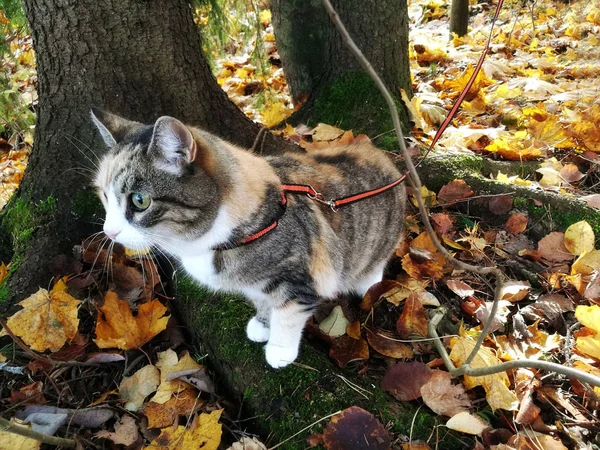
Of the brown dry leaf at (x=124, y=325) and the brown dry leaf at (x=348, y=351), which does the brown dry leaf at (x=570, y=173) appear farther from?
the brown dry leaf at (x=124, y=325)

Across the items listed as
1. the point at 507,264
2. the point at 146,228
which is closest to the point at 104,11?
the point at 146,228

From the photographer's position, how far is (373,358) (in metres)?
1.95

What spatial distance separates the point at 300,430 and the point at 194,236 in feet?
2.73

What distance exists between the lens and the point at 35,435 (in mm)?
1433

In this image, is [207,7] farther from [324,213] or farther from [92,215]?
[324,213]

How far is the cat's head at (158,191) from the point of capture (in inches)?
61.5

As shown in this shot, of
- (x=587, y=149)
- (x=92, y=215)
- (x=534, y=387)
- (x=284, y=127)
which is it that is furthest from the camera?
(x=284, y=127)

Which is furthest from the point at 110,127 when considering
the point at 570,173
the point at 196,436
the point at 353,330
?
the point at 570,173

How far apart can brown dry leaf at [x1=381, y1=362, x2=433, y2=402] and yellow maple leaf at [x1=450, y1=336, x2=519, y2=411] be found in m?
0.18

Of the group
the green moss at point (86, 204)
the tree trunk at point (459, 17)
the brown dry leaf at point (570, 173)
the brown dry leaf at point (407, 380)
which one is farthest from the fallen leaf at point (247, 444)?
the tree trunk at point (459, 17)

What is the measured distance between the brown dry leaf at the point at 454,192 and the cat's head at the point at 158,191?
166 cm

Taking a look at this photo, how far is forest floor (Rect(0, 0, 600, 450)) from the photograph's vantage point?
164cm

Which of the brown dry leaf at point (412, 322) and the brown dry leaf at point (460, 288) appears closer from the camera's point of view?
the brown dry leaf at point (412, 322)

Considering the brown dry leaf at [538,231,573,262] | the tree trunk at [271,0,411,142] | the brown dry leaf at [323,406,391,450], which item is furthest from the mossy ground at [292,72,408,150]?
the brown dry leaf at [323,406,391,450]
